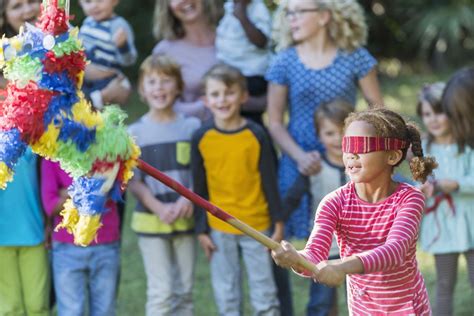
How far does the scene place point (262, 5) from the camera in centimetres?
535

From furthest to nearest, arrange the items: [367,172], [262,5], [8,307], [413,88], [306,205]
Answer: [413,88] → [262,5] → [306,205] → [8,307] → [367,172]

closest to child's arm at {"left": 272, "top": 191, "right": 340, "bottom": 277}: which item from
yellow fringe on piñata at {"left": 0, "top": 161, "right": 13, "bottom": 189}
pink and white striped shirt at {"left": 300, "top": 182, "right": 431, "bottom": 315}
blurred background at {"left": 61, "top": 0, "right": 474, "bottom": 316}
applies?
pink and white striped shirt at {"left": 300, "top": 182, "right": 431, "bottom": 315}

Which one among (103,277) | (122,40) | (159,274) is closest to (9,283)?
(103,277)

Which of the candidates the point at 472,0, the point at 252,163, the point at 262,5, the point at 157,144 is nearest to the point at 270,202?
the point at 252,163

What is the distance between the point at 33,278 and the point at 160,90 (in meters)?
Answer: 0.99

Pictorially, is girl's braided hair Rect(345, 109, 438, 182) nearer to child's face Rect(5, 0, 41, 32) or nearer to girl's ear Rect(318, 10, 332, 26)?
girl's ear Rect(318, 10, 332, 26)

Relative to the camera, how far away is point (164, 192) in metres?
4.96

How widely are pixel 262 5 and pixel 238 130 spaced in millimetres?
802

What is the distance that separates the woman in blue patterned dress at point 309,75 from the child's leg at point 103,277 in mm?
827

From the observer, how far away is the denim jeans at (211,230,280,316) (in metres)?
4.91

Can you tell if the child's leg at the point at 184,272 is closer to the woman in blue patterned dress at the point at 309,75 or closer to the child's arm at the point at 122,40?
the woman in blue patterned dress at the point at 309,75

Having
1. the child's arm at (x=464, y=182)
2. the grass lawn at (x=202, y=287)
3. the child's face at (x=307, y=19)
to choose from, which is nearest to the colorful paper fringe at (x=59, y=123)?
the child's face at (x=307, y=19)

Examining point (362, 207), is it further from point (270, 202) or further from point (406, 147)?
point (270, 202)

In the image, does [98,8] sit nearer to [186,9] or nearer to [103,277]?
[186,9]
